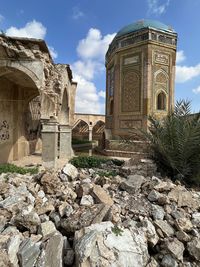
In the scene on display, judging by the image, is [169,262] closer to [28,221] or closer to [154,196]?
[154,196]

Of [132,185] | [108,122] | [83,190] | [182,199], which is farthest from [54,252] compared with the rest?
[108,122]

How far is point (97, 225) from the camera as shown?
105 inches

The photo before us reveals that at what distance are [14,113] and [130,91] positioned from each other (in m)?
8.76

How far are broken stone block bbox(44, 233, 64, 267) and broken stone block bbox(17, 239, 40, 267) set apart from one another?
14cm

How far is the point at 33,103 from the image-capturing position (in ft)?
34.4

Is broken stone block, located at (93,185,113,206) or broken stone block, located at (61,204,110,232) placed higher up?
broken stone block, located at (93,185,113,206)

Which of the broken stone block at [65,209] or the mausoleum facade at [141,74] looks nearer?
the broken stone block at [65,209]

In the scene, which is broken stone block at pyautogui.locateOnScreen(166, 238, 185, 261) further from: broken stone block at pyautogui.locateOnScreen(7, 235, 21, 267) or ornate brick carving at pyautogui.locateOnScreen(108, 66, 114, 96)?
ornate brick carving at pyautogui.locateOnScreen(108, 66, 114, 96)

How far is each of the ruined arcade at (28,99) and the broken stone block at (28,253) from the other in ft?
13.8

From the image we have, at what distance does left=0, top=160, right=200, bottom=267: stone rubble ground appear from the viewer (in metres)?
2.31

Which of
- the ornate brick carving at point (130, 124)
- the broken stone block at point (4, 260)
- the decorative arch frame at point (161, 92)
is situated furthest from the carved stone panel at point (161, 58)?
the broken stone block at point (4, 260)

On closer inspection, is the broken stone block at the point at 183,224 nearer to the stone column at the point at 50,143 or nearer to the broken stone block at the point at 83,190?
the broken stone block at the point at 83,190

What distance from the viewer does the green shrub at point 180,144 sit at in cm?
513

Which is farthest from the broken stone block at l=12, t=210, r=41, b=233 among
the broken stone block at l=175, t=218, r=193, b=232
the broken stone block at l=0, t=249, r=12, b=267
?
the broken stone block at l=175, t=218, r=193, b=232
